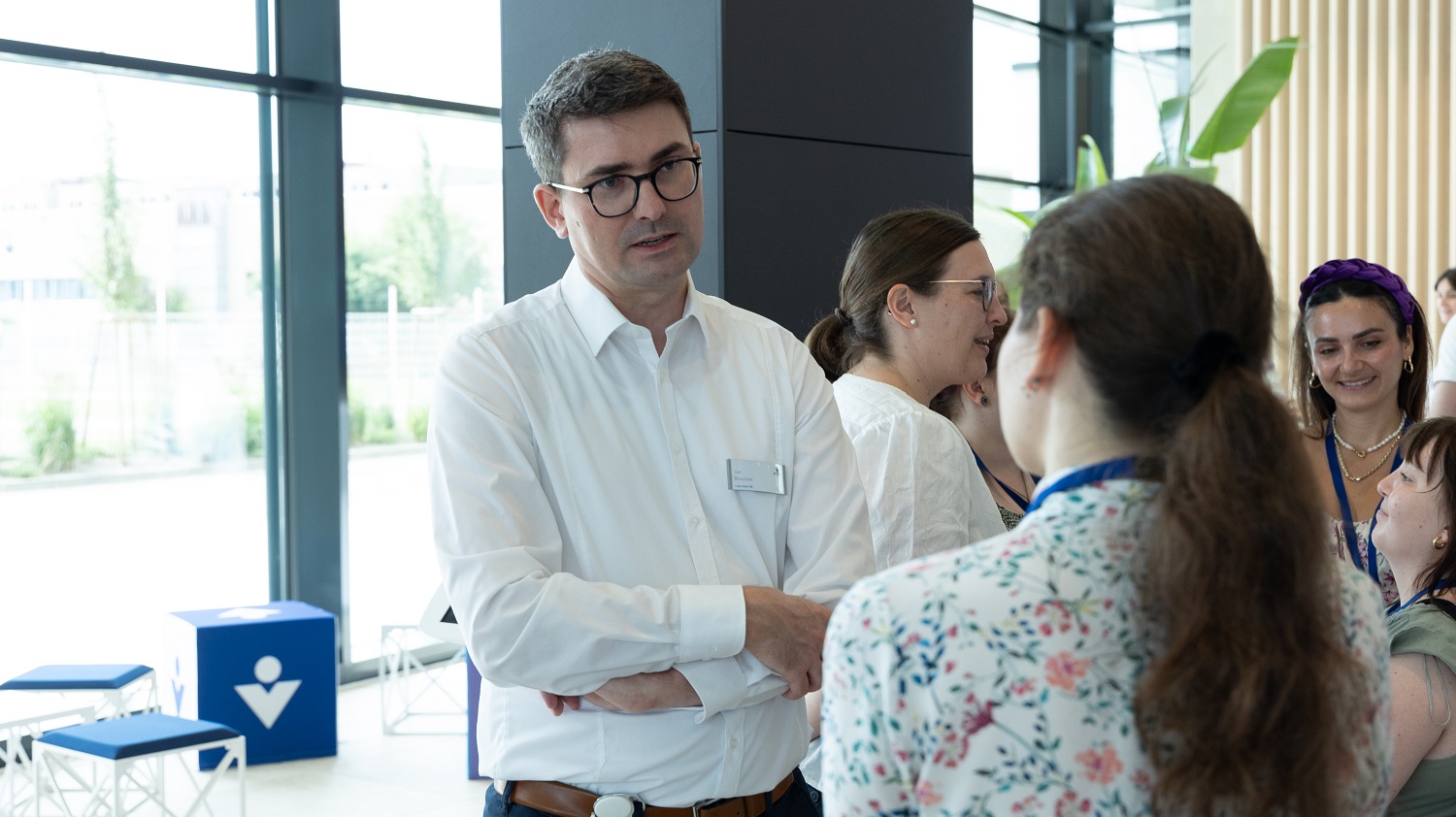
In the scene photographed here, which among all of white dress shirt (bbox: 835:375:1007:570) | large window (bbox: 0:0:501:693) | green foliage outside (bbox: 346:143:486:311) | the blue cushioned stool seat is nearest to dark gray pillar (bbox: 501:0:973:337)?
white dress shirt (bbox: 835:375:1007:570)

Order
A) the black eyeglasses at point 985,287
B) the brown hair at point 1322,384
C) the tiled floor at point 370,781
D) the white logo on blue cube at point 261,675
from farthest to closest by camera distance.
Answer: the white logo on blue cube at point 261,675 → the tiled floor at point 370,781 → the brown hair at point 1322,384 → the black eyeglasses at point 985,287

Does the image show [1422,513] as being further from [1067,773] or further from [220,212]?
[220,212]

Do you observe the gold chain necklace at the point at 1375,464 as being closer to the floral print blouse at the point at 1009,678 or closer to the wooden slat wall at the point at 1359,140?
the floral print blouse at the point at 1009,678

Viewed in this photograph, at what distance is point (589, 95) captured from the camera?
1797mm

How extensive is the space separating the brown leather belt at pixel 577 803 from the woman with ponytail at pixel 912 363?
515 millimetres

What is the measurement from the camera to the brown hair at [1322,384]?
2967 mm

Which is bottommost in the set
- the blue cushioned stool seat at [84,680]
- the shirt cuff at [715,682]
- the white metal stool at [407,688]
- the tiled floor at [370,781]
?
the tiled floor at [370,781]

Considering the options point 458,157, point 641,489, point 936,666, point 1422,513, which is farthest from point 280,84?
point 936,666

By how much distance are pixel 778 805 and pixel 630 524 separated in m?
0.43

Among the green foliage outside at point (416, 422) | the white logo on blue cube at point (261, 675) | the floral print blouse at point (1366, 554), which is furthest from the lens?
the green foliage outside at point (416, 422)

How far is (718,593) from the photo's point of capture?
5.44 ft

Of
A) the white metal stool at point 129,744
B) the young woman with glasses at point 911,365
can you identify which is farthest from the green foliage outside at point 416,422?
the young woman with glasses at point 911,365

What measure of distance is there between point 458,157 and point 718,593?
217 inches

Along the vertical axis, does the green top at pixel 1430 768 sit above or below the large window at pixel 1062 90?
below
